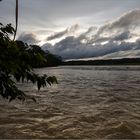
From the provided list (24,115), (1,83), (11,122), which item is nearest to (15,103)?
(24,115)

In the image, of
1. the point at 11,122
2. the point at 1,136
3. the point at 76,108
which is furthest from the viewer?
the point at 76,108

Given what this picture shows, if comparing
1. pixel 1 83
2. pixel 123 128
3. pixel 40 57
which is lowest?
pixel 123 128

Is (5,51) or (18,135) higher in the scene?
(5,51)

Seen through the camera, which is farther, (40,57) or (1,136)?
(1,136)

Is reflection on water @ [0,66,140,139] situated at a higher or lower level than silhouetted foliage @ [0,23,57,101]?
lower

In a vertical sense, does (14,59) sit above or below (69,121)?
above

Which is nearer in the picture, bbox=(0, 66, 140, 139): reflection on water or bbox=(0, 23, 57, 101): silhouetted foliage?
bbox=(0, 23, 57, 101): silhouetted foliage

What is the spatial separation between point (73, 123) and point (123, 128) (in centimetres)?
241

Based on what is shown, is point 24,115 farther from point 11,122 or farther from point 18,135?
point 18,135

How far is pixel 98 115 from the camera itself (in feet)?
50.9

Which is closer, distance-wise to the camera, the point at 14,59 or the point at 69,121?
the point at 14,59

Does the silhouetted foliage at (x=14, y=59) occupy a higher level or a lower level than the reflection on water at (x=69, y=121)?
higher

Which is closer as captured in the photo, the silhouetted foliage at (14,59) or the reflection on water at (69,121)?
the silhouetted foliage at (14,59)

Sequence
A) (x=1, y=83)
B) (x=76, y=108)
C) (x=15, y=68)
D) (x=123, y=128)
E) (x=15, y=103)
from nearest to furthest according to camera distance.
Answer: (x=15, y=68), (x=1, y=83), (x=123, y=128), (x=76, y=108), (x=15, y=103)
